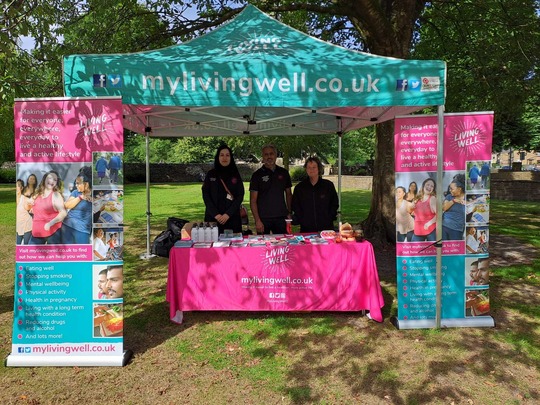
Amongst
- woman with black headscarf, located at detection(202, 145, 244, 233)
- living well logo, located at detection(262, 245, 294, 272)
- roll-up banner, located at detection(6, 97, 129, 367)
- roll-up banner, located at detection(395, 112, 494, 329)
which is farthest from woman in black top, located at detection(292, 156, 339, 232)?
roll-up banner, located at detection(6, 97, 129, 367)

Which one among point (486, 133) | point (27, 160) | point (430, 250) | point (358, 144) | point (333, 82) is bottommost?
point (430, 250)

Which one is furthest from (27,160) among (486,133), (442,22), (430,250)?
(442,22)

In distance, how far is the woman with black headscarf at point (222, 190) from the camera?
5086mm

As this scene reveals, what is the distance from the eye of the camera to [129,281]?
6.05 meters

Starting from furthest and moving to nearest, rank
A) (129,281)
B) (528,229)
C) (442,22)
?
(528,229) < (442,22) < (129,281)

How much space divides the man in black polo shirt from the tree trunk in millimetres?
2879

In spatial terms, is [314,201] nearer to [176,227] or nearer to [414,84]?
[414,84]

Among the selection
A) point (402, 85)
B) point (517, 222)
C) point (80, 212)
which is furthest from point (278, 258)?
point (517, 222)

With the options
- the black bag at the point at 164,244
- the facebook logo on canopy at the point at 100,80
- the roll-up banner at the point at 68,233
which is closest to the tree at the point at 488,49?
the black bag at the point at 164,244

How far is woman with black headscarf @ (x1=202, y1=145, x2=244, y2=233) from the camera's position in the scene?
509 centimetres

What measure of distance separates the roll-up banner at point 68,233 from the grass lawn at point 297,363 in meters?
0.22

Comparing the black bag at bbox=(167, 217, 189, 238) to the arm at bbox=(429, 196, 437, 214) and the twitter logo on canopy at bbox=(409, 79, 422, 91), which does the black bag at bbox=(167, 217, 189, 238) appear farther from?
the twitter logo on canopy at bbox=(409, 79, 422, 91)

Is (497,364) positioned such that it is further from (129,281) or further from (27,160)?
(129,281)

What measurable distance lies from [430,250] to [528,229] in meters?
8.54
